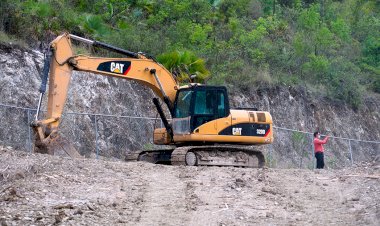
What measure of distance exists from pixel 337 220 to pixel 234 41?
2482cm

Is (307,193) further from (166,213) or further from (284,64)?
(284,64)

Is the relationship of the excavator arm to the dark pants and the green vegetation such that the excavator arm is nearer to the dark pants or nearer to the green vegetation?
the dark pants

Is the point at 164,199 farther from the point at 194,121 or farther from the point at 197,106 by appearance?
the point at 197,106

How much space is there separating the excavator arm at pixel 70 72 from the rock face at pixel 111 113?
6.88ft

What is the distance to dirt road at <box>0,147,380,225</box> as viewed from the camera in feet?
40.7

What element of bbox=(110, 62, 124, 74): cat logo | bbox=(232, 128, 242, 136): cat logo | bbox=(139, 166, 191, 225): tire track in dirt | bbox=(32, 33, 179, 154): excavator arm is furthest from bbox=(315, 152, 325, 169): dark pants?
bbox=(139, 166, 191, 225): tire track in dirt

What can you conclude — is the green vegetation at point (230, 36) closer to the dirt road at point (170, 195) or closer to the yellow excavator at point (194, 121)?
the yellow excavator at point (194, 121)

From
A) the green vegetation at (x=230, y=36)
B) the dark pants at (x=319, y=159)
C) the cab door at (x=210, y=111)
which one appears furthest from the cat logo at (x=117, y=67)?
the green vegetation at (x=230, y=36)

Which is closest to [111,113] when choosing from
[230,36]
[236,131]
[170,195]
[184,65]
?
[184,65]

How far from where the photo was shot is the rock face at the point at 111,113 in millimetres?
26094

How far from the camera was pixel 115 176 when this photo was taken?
16516mm

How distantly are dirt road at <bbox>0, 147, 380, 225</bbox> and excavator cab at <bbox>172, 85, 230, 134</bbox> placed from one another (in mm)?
2779

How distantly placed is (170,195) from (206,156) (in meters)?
6.76

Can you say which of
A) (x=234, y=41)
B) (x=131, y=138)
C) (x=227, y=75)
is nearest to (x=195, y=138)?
(x=131, y=138)
